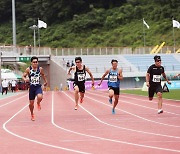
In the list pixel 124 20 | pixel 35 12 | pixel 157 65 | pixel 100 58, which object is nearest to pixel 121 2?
pixel 124 20

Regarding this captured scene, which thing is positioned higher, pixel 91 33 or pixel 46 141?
pixel 91 33

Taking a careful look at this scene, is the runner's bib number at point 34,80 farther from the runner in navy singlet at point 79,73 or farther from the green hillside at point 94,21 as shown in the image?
the green hillside at point 94,21

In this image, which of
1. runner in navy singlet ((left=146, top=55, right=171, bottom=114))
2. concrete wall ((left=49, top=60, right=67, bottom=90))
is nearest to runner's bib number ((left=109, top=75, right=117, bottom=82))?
runner in navy singlet ((left=146, top=55, right=171, bottom=114))

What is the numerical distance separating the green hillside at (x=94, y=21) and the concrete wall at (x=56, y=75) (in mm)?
22252

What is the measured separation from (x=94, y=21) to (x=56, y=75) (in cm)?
3521

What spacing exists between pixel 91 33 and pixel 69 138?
87075 mm

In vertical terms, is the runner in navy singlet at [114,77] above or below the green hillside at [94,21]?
below

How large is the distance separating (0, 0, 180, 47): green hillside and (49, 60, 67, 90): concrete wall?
876 inches

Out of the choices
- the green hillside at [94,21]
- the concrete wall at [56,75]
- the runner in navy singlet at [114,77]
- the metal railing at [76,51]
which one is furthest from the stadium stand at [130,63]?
the runner in navy singlet at [114,77]

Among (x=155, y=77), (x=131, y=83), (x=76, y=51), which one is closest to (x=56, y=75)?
(x=76, y=51)

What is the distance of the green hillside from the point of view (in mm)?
89250

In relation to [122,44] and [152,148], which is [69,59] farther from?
[152,148]

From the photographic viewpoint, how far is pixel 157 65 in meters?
18.1

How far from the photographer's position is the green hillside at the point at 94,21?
89.2 meters
